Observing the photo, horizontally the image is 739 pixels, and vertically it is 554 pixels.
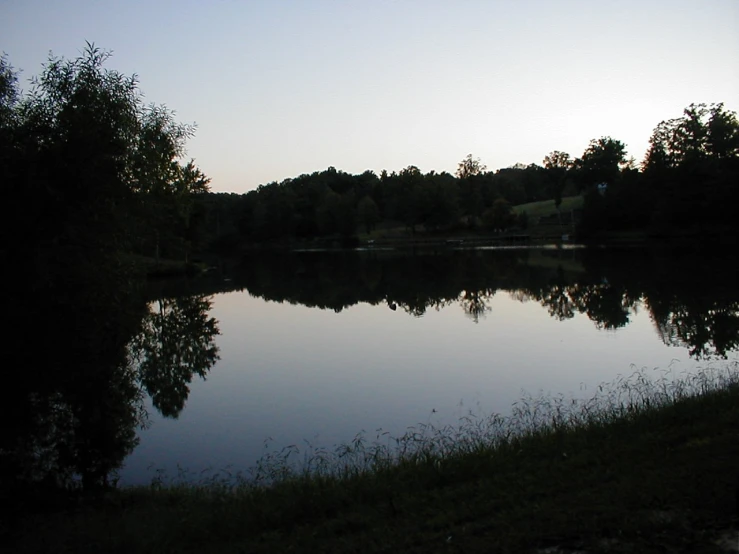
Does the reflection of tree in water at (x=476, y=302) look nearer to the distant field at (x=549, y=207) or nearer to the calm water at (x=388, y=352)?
the calm water at (x=388, y=352)

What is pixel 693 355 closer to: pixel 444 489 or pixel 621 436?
pixel 621 436

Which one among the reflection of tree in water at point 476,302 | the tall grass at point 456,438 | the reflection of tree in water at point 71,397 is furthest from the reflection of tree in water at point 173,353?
the reflection of tree in water at point 476,302

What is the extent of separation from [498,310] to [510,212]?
88.4 metres

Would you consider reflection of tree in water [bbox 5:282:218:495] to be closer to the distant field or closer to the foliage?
the foliage

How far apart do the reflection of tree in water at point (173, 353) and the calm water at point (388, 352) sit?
0.24 feet

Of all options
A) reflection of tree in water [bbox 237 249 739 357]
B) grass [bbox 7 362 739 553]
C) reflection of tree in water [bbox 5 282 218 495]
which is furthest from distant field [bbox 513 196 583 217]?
grass [bbox 7 362 739 553]

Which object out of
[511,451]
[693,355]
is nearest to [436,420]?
[511,451]

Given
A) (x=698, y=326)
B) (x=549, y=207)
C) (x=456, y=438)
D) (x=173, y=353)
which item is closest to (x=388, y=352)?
(x=173, y=353)

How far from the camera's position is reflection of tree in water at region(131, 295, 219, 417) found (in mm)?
14805

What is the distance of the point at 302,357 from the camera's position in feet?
62.7

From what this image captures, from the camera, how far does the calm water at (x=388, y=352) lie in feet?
40.3

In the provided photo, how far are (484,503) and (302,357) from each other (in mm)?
13642

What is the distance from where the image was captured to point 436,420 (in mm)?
11984

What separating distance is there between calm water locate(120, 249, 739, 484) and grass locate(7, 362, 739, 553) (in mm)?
2951
